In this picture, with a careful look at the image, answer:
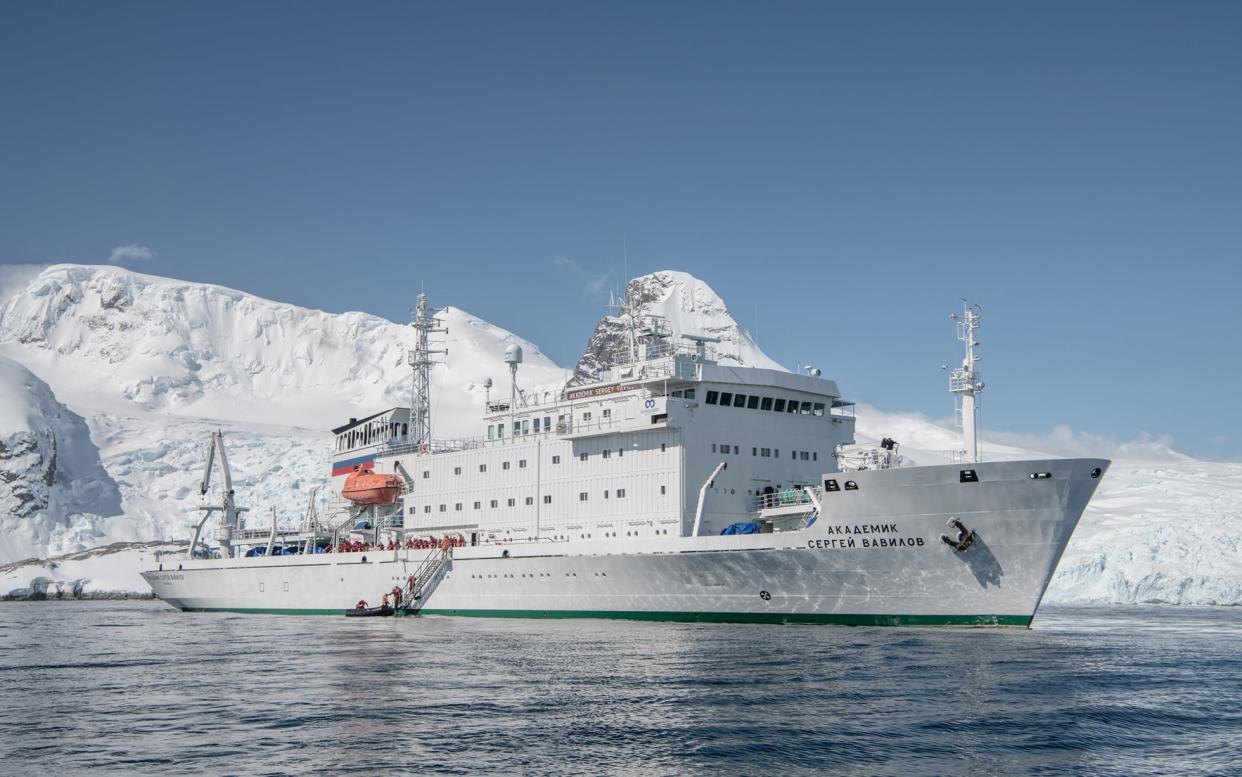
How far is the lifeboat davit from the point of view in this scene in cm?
4797

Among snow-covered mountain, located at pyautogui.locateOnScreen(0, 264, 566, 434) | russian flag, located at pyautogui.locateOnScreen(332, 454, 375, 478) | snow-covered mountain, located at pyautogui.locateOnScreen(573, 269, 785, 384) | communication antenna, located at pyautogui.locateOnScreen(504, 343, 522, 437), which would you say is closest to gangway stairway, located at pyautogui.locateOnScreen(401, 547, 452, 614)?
communication antenna, located at pyautogui.locateOnScreen(504, 343, 522, 437)

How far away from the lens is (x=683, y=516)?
119 feet

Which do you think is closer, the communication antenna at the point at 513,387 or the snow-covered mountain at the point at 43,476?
the communication antenna at the point at 513,387

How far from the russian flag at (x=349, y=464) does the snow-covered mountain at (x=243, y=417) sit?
21935mm

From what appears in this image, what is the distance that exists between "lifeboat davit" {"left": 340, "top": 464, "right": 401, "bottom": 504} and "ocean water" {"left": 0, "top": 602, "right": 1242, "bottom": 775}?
1604cm

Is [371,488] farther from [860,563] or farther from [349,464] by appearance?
[860,563]

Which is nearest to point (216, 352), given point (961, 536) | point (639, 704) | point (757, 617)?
point (757, 617)

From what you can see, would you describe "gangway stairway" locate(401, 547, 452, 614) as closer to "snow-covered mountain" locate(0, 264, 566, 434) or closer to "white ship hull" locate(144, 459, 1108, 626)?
"white ship hull" locate(144, 459, 1108, 626)

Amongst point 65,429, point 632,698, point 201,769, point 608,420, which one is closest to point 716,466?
point 608,420

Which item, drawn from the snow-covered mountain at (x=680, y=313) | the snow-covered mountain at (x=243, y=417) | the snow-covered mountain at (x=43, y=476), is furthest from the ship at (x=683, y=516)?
the snow-covered mountain at (x=680, y=313)

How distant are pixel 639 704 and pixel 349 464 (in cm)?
3839

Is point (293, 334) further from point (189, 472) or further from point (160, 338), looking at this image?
point (189, 472)

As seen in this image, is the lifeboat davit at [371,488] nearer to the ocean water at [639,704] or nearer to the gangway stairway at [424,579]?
the gangway stairway at [424,579]

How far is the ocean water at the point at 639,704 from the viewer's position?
14.7 metres
